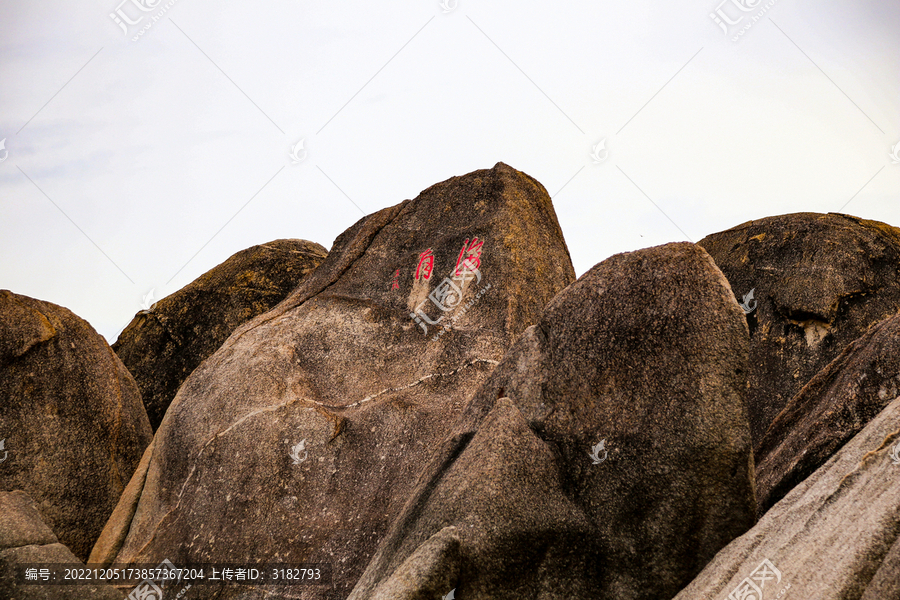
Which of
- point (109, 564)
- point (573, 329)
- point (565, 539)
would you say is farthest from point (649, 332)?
point (109, 564)

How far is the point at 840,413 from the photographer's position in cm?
587

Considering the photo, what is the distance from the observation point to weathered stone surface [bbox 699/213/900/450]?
33.4 ft

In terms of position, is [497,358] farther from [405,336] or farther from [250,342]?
[250,342]

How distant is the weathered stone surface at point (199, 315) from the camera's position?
11.5 meters

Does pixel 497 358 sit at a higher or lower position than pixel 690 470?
higher

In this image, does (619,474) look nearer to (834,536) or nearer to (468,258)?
(834,536)

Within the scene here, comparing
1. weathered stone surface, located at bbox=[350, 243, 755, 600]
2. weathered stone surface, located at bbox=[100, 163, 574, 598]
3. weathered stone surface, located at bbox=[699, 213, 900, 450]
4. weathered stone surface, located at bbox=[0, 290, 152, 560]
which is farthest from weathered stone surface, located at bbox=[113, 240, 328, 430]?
weathered stone surface, located at bbox=[350, 243, 755, 600]

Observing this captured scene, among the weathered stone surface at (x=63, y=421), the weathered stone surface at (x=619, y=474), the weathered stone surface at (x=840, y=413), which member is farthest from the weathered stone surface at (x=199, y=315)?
the weathered stone surface at (x=840, y=413)

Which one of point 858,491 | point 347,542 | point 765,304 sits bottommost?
point 765,304

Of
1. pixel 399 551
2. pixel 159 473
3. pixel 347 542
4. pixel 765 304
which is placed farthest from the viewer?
pixel 765 304

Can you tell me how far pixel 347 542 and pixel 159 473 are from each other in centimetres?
229

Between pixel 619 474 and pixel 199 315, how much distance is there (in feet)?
25.9

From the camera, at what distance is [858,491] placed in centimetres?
437

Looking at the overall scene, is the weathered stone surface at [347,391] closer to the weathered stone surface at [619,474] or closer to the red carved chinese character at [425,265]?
the red carved chinese character at [425,265]
